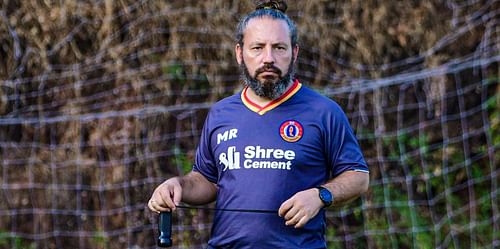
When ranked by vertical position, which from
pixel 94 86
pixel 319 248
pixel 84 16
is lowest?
pixel 319 248

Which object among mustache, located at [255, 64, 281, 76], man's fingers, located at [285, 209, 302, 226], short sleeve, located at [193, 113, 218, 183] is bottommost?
man's fingers, located at [285, 209, 302, 226]

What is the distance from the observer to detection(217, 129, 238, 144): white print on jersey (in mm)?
3650

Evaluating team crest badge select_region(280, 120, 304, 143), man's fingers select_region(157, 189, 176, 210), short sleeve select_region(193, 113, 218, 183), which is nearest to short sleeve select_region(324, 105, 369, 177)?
team crest badge select_region(280, 120, 304, 143)

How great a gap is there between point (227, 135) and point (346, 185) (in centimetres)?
51

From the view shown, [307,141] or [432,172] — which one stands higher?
[307,141]

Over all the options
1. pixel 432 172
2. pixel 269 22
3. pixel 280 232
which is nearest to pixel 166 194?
pixel 280 232

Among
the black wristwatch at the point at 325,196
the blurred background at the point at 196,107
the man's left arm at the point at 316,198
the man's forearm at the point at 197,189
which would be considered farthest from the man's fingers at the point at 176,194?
the blurred background at the point at 196,107

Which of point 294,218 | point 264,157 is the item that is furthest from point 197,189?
point 294,218

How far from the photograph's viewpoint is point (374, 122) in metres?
6.69

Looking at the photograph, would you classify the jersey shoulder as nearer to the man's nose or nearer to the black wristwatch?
the man's nose

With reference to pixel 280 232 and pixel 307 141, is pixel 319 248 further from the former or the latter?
pixel 307 141

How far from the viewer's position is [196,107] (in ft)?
22.5

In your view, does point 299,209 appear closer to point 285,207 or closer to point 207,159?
point 285,207

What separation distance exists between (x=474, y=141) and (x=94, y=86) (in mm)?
2862
